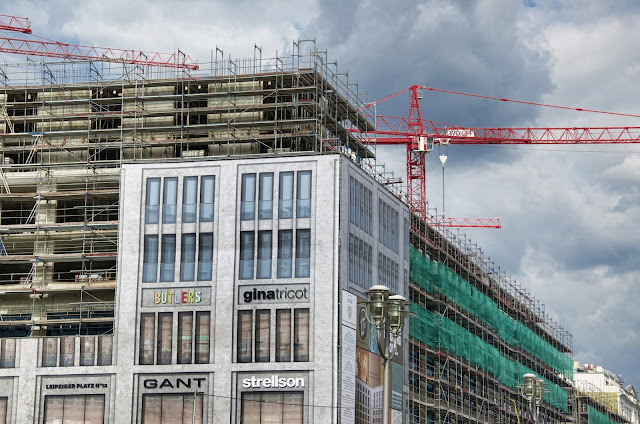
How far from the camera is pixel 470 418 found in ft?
382

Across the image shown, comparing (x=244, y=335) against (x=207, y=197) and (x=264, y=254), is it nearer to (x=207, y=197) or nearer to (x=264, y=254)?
(x=264, y=254)

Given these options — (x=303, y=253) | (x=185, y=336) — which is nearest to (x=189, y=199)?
(x=303, y=253)

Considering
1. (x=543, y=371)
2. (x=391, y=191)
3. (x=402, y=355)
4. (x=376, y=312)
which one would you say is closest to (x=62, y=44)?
(x=391, y=191)

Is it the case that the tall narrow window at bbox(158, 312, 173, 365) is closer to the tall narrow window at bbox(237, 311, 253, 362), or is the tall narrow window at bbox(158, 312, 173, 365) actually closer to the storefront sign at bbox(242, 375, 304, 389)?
the tall narrow window at bbox(237, 311, 253, 362)

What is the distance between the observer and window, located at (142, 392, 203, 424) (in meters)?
83.8

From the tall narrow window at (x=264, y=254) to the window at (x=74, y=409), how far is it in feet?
50.3

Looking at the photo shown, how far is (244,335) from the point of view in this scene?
84438mm

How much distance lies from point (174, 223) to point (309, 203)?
1051 centimetres

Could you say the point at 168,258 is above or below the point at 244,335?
above

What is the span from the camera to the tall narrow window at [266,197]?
8625cm

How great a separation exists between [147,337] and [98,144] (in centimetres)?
1904

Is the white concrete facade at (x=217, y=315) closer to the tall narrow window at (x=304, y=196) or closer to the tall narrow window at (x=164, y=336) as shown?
the tall narrow window at (x=164, y=336)

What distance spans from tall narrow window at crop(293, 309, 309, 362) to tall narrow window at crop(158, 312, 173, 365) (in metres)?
9.60

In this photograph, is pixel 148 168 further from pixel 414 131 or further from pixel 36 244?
pixel 414 131
